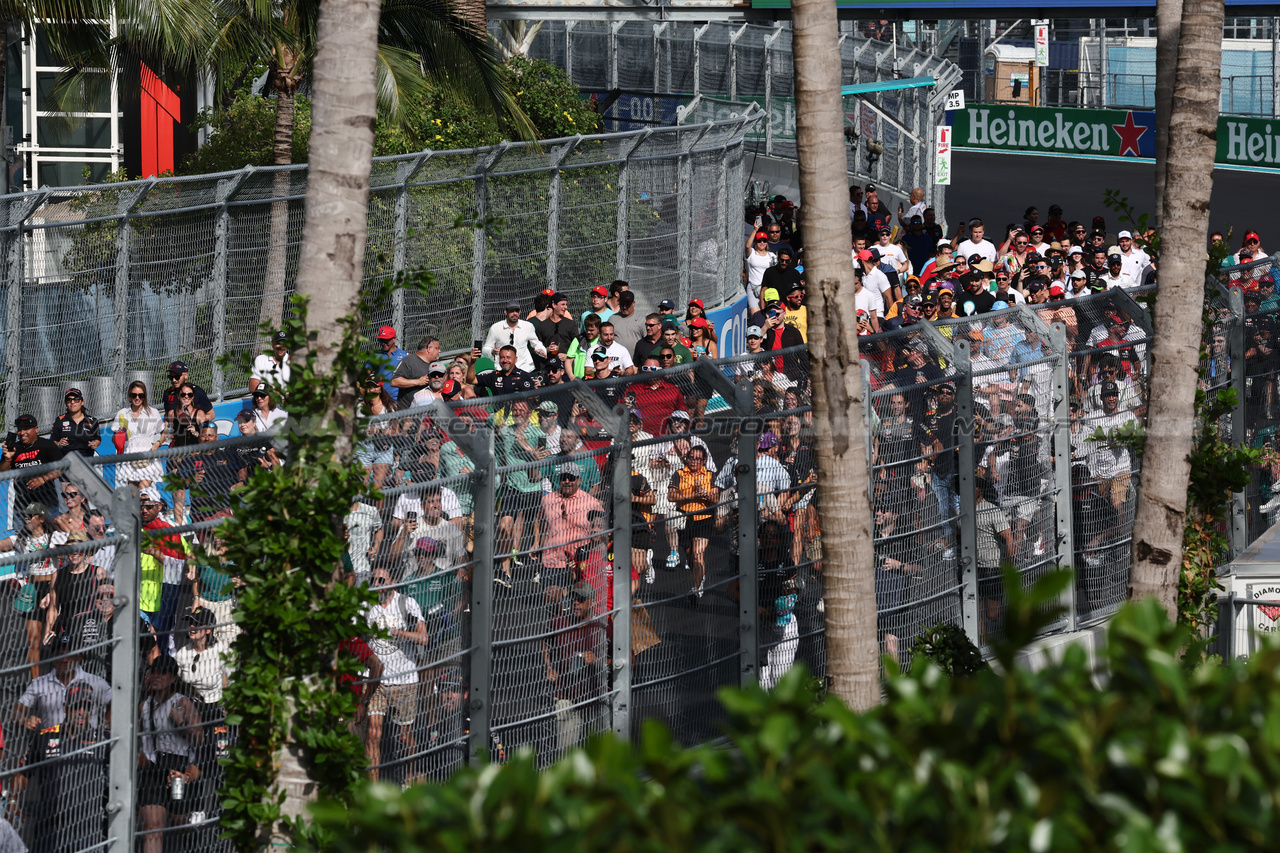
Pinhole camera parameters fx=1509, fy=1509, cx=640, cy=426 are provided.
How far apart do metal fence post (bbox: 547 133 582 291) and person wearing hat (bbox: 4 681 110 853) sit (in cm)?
1076

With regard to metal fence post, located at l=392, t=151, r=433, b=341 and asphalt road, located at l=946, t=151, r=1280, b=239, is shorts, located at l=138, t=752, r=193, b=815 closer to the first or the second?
metal fence post, located at l=392, t=151, r=433, b=341

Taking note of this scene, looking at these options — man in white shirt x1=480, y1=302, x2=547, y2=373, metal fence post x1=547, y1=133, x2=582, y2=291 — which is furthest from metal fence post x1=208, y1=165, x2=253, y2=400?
metal fence post x1=547, y1=133, x2=582, y2=291

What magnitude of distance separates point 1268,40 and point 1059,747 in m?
57.7

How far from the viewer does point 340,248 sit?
580cm

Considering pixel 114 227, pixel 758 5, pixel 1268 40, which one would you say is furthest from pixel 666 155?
pixel 1268 40

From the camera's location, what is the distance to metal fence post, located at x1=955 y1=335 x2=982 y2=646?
8.83 meters

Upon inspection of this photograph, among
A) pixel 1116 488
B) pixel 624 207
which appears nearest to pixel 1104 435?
pixel 1116 488

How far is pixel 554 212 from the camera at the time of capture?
631 inches

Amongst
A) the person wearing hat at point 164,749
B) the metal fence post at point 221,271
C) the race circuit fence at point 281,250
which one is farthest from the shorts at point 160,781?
the metal fence post at point 221,271

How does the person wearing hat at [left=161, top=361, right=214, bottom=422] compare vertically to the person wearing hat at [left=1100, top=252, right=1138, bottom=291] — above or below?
below

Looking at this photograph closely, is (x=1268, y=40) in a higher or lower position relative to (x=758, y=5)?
higher

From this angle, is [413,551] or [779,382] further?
[779,382]

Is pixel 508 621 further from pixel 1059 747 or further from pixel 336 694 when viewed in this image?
pixel 1059 747

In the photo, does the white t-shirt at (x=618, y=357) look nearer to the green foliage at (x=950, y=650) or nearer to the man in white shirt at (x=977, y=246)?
the green foliage at (x=950, y=650)
